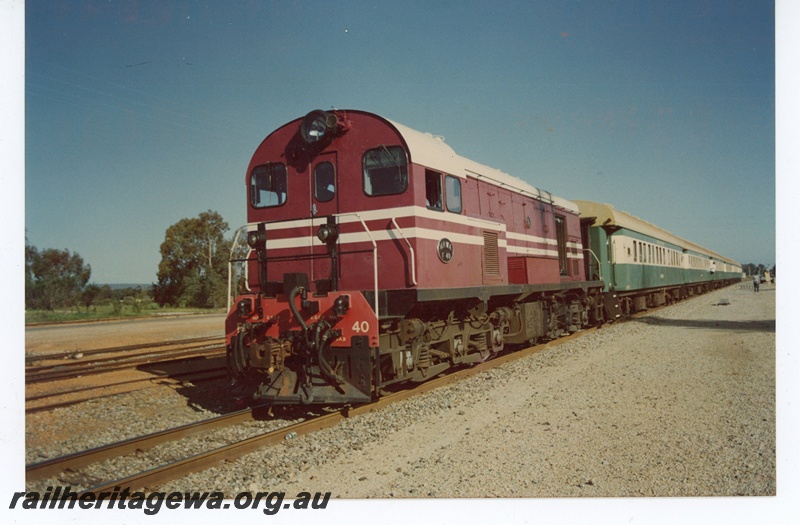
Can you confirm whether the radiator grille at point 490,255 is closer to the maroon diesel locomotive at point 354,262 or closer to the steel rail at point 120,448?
the maroon diesel locomotive at point 354,262

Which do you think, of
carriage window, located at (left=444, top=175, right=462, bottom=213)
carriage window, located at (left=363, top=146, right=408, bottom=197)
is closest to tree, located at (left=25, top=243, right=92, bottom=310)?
carriage window, located at (left=363, top=146, right=408, bottom=197)

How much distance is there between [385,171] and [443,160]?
40.9 inches

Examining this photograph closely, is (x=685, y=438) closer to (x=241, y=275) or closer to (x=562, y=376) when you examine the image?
(x=562, y=376)

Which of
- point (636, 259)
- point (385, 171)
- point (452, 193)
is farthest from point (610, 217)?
point (385, 171)

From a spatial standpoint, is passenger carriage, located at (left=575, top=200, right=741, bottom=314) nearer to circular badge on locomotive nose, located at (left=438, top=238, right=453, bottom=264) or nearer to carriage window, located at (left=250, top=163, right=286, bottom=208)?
circular badge on locomotive nose, located at (left=438, top=238, right=453, bottom=264)

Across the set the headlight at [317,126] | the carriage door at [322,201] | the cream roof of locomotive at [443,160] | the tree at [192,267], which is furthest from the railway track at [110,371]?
the tree at [192,267]

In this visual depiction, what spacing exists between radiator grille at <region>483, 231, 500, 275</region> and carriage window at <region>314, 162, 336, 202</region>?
9.01ft

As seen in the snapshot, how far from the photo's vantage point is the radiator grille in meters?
8.63

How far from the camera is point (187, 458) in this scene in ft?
16.2

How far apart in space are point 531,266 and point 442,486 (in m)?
6.31

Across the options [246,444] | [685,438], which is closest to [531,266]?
[685,438]

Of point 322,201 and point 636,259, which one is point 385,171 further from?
point 636,259

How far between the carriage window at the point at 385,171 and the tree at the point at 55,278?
4087mm

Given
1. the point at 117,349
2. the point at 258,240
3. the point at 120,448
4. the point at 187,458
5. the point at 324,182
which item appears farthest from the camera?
the point at 117,349
